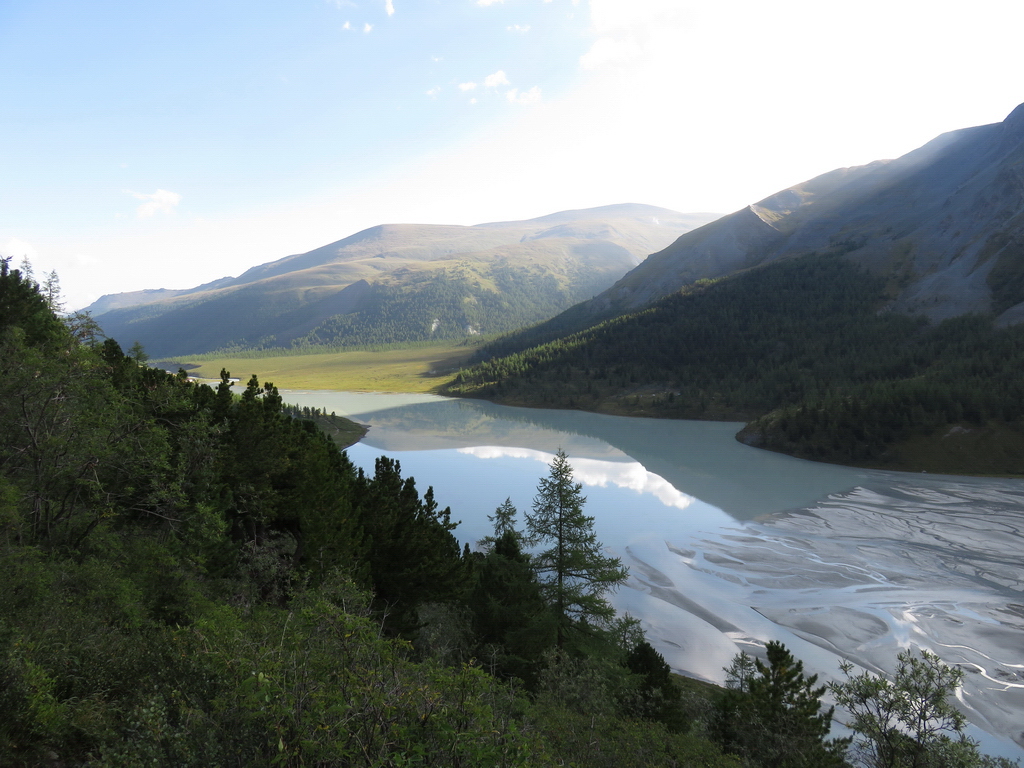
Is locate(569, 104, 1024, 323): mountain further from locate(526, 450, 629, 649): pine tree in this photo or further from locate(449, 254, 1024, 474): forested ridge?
locate(526, 450, 629, 649): pine tree

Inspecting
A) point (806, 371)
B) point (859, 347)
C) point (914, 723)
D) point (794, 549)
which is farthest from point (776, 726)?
point (859, 347)

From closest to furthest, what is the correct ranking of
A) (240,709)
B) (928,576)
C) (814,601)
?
(240,709) → (814,601) → (928,576)

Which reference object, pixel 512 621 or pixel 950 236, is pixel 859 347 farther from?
pixel 512 621

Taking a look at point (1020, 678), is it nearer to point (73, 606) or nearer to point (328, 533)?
point (328, 533)

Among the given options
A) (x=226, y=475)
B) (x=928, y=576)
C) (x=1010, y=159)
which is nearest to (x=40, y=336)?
(x=226, y=475)

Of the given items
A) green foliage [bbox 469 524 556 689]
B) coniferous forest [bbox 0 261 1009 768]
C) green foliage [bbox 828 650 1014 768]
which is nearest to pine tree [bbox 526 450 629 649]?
coniferous forest [bbox 0 261 1009 768]

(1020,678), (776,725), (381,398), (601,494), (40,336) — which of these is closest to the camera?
(776,725)
